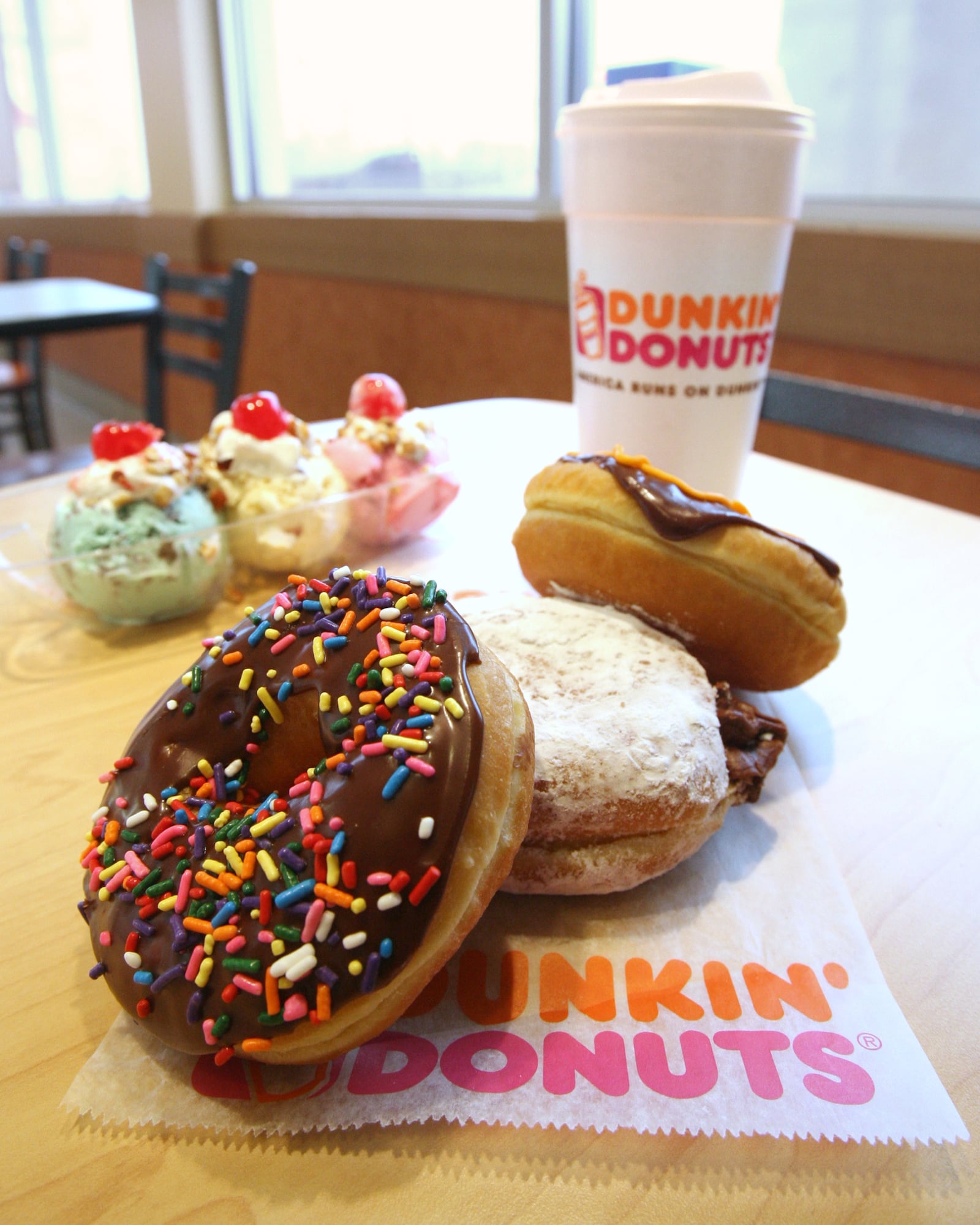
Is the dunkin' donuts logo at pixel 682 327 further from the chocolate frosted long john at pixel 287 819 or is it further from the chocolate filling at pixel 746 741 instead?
the chocolate frosted long john at pixel 287 819

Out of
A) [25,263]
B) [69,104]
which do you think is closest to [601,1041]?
[25,263]

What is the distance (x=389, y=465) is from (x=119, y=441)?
12.7 inches

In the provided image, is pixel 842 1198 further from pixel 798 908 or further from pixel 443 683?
pixel 443 683

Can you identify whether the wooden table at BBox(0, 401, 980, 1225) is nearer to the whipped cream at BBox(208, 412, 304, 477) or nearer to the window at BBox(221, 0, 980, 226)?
the whipped cream at BBox(208, 412, 304, 477)

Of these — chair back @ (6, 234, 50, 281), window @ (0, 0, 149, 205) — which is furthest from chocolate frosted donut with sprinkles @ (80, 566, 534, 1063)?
window @ (0, 0, 149, 205)

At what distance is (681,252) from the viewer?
0.96m

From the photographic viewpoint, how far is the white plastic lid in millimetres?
894

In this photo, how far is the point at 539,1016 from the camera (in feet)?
1.73

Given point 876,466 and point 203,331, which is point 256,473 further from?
point 203,331

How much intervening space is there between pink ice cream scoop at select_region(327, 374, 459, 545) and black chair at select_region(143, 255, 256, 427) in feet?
3.88

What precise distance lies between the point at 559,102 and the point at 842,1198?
2557 millimetres

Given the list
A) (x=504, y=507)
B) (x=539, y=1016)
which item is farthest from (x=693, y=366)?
(x=539, y=1016)

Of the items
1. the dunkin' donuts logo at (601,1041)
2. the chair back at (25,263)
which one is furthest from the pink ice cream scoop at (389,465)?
the chair back at (25,263)

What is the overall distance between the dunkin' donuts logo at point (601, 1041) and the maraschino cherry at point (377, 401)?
2.56ft
